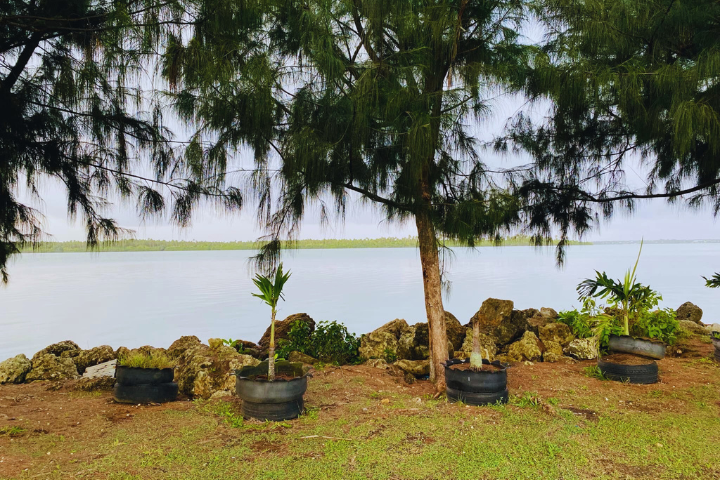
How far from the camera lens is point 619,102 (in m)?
4.65

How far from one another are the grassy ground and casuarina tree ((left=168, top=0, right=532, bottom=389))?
1078 millimetres

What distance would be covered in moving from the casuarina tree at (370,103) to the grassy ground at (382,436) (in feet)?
3.54

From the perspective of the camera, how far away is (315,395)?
13.6ft

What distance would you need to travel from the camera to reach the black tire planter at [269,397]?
137 inches

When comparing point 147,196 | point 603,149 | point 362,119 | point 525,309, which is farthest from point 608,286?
point 147,196

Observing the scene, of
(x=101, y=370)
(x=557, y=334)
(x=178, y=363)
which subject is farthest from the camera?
(x=557, y=334)

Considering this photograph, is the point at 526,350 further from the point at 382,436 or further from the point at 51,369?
the point at 51,369

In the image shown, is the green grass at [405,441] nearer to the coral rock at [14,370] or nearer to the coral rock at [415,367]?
the coral rock at [415,367]

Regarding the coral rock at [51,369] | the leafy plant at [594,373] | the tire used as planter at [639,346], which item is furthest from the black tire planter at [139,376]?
the tire used as planter at [639,346]

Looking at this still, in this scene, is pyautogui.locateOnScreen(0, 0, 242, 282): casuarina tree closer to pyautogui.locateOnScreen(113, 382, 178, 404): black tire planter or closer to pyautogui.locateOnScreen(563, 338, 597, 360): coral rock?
pyautogui.locateOnScreen(113, 382, 178, 404): black tire planter

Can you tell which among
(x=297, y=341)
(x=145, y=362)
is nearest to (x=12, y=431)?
(x=145, y=362)

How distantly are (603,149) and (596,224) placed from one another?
88 centimetres

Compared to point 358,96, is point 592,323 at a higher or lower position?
lower

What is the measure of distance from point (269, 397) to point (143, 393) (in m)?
1.29
